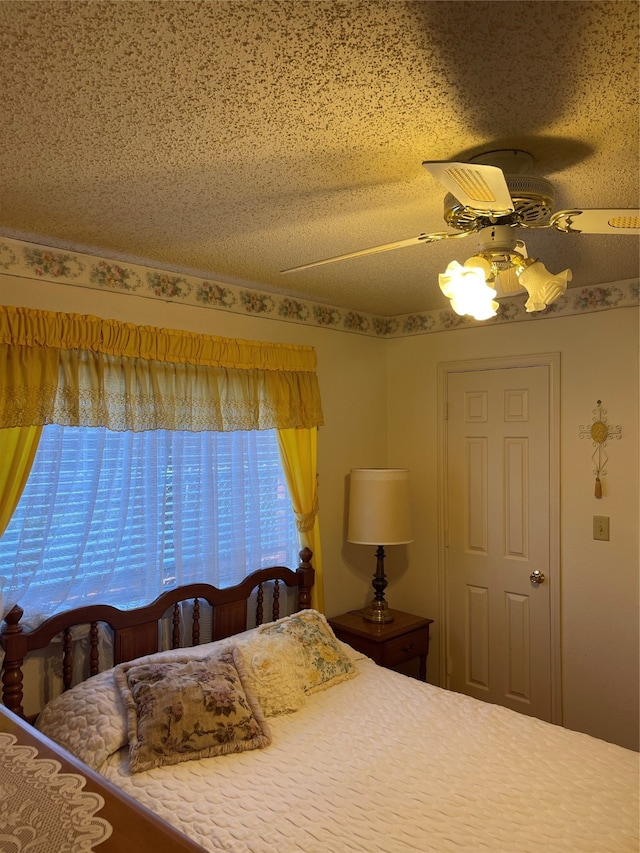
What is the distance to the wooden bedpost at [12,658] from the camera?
2184 mm

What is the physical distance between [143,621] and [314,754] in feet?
3.01

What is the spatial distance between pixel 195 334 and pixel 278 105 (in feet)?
5.24

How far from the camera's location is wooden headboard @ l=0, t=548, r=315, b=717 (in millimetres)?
2199

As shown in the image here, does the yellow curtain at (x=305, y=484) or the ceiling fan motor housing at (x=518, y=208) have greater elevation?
the ceiling fan motor housing at (x=518, y=208)

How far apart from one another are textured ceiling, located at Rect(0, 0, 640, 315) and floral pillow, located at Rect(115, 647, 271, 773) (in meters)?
1.63

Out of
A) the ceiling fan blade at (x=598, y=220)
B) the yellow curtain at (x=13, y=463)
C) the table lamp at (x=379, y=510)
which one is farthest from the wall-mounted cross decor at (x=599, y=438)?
the yellow curtain at (x=13, y=463)

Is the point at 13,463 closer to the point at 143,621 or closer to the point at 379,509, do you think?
the point at 143,621

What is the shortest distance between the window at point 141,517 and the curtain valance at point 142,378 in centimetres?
10

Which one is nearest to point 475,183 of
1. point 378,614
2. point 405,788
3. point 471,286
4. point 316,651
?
point 471,286

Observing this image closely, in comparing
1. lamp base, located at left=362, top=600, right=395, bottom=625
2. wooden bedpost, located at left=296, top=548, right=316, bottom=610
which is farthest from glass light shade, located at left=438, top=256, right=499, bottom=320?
lamp base, located at left=362, top=600, right=395, bottom=625

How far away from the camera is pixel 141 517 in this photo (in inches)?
105

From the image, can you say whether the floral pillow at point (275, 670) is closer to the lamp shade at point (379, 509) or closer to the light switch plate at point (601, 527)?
the lamp shade at point (379, 509)

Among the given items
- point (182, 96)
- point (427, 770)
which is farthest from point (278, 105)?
point (427, 770)

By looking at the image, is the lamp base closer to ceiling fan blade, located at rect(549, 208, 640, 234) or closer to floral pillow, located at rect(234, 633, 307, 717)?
floral pillow, located at rect(234, 633, 307, 717)
